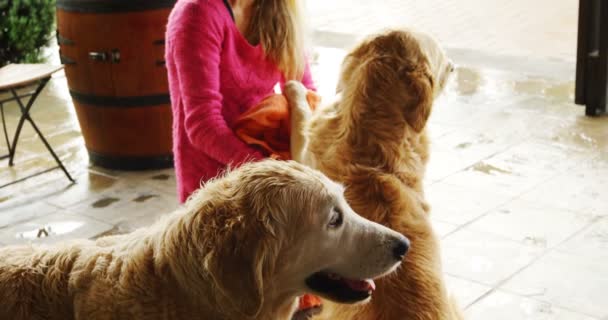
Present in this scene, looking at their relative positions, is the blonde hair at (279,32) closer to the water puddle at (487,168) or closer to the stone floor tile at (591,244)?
the stone floor tile at (591,244)

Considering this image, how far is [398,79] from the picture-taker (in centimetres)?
313

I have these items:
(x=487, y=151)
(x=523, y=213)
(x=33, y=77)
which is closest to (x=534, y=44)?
(x=487, y=151)

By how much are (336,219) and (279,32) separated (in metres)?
1.55

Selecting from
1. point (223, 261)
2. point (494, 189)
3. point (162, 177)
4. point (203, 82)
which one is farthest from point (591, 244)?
point (223, 261)

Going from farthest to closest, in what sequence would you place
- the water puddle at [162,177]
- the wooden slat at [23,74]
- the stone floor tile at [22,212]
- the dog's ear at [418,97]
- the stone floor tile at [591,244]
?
1. the water puddle at [162,177]
2. the wooden slat at [23,74]
3. the stone floor tile at [22,212]
4. the stone floor tile at [591,244]
5. the dog's ear at [418,97]

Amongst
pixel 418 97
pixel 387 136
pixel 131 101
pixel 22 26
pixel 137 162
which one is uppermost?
pixel 418 97

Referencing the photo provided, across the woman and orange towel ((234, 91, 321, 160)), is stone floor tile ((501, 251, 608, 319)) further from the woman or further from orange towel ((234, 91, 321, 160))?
orange towel ((234, 91, 321, 160))

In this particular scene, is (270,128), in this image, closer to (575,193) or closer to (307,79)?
(307,79)

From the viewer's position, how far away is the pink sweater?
3338 millimetres

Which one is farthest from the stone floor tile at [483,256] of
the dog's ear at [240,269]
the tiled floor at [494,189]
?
the dog's ear at [240,269]

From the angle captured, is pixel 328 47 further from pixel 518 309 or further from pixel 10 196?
pixel 518 309

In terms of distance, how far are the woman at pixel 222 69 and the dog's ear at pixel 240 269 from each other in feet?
4.08

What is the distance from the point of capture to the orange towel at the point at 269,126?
343cm

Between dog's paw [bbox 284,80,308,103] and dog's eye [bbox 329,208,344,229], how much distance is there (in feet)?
4.41
